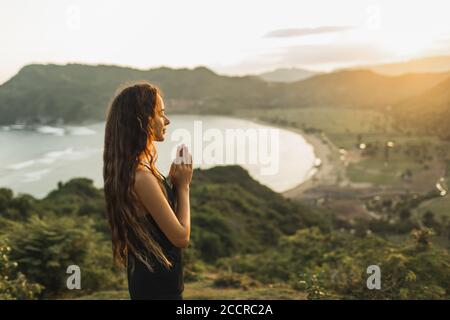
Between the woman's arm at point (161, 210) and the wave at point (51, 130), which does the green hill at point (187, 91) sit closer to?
the wave at point (51, 130)

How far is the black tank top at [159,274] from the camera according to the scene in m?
1.86

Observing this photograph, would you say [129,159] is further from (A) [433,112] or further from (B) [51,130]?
(A) [433,112]

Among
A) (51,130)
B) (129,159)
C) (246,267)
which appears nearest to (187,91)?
(51,130)

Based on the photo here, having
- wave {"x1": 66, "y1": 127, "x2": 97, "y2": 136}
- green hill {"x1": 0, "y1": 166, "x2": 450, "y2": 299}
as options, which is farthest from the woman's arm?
wave {"x1": 66, "y1": 127, "x2": 97, "y2": 136}

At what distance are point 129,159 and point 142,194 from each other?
5.5 inches

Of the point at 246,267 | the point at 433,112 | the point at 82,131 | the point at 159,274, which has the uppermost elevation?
the point at 433,112

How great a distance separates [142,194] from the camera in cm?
176

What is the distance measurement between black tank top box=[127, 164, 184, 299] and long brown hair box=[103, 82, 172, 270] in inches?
0.8

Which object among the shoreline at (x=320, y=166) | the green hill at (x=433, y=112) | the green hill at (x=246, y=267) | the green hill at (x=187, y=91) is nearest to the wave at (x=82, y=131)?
the green hill at (x=187, y=91)

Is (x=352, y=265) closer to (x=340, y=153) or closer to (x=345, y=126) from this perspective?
(x=340, y=153)

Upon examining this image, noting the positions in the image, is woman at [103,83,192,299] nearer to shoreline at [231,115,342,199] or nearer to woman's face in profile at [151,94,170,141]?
woman's face in profile at [151,94,170,141]
